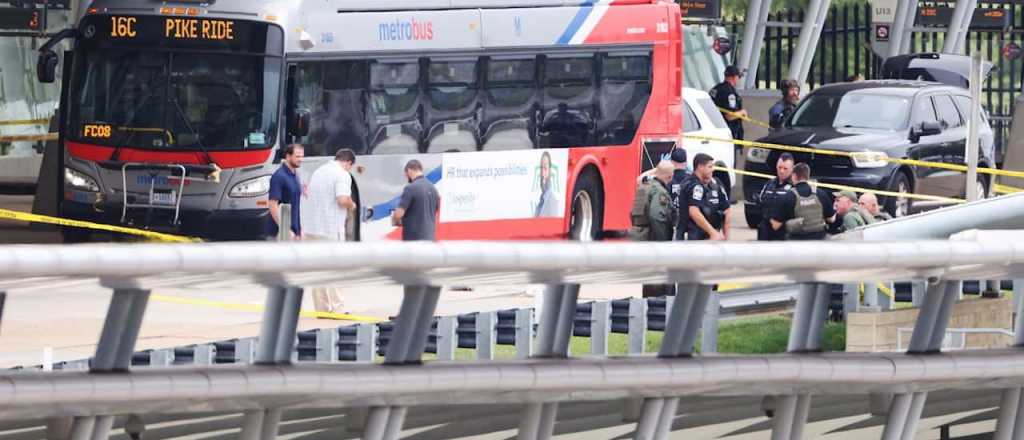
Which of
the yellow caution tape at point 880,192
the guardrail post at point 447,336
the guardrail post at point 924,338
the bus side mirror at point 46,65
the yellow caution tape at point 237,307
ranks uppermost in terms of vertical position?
the guardrail post at point 924,338

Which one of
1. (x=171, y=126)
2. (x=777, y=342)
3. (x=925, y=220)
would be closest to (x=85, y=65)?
(x=171, y=126)

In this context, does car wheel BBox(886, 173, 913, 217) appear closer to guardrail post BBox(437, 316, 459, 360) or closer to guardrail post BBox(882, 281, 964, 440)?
guardrail post BBox(437, 316, 459, 360)

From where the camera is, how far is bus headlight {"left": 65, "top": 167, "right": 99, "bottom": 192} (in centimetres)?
2398

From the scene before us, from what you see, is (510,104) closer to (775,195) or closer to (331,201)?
(331,201)

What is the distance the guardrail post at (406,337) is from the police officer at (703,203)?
595 inches

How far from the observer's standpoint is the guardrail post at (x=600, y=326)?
14.3 meters

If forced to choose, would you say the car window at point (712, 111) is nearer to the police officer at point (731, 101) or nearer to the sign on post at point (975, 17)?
the police officer at point (731, 101)

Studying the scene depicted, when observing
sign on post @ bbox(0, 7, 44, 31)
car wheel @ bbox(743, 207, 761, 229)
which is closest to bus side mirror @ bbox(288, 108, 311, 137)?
car wheel @ bbox(743, 207, 761, 229)

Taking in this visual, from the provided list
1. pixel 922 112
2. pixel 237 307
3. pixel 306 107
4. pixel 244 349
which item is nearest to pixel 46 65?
pixel 306 107

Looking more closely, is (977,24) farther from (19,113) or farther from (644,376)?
(644,376)

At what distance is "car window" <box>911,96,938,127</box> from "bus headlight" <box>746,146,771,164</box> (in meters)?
1.81

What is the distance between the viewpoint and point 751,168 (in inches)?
1135

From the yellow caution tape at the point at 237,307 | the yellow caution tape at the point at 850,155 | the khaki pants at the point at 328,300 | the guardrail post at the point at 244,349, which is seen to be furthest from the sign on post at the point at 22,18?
the guardrail post at the point at 244,349

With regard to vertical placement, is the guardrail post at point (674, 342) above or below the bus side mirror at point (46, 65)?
above
